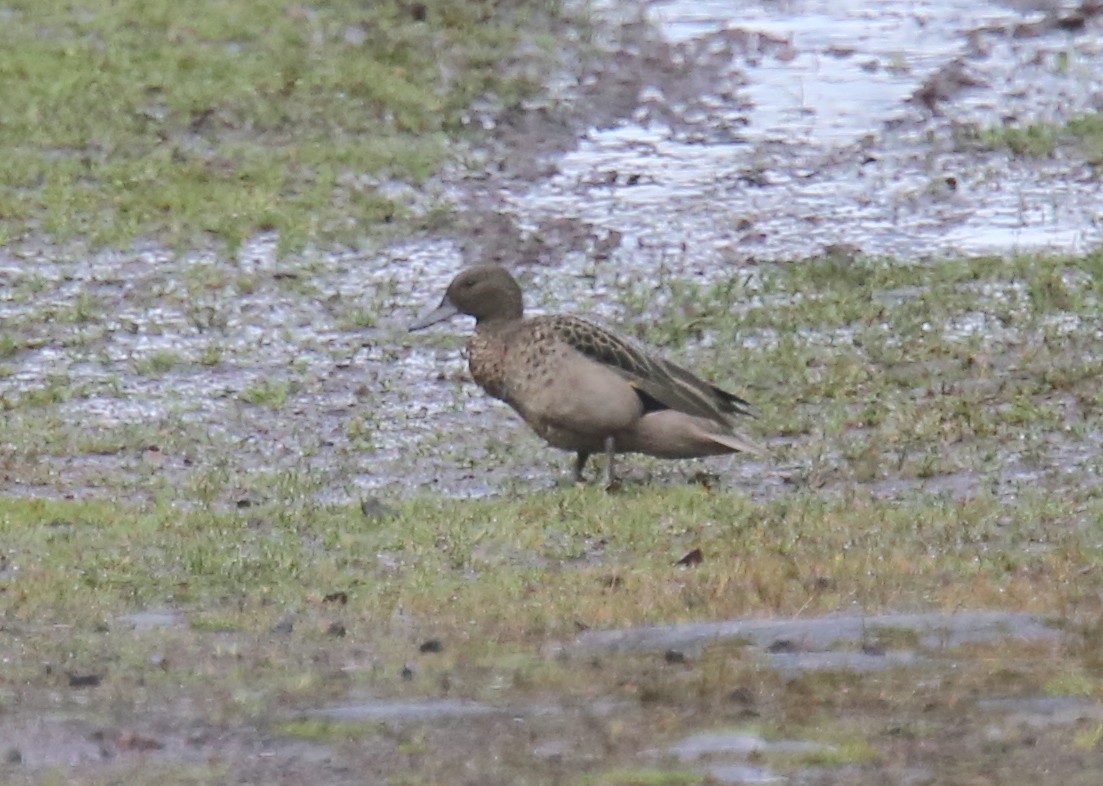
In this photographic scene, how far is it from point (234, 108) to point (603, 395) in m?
7.20

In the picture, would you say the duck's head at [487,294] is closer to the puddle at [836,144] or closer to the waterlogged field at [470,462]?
the waterlogged field at [470,462]

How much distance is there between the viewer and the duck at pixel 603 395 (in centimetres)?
985

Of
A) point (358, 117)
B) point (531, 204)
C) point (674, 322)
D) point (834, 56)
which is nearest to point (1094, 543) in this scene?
point (674, 322)

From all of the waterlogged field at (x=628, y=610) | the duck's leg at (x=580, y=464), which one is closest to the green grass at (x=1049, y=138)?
→ the waterlogged field at (x=628, y=610)

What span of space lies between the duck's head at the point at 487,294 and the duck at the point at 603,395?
272mm

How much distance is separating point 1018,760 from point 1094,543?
273cm

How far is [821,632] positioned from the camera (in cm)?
738

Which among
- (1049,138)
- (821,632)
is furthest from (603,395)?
(1049,138)

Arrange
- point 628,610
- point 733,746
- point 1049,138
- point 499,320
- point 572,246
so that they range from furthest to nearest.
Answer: point 1049,138, point 572,246, point 499,320, point 628,610, point 733,746

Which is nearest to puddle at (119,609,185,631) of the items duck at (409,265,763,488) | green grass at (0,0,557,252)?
duck at (409,265,763,488)

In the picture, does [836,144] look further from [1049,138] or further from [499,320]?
[499,320]

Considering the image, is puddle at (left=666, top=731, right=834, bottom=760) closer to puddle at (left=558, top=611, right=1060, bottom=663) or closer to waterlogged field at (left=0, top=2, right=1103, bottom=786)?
waterlogged field at (left=0, top=2, right=1103, bottom=786)

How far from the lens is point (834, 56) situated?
18.8m

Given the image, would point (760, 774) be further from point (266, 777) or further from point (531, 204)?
point (531, 204)
